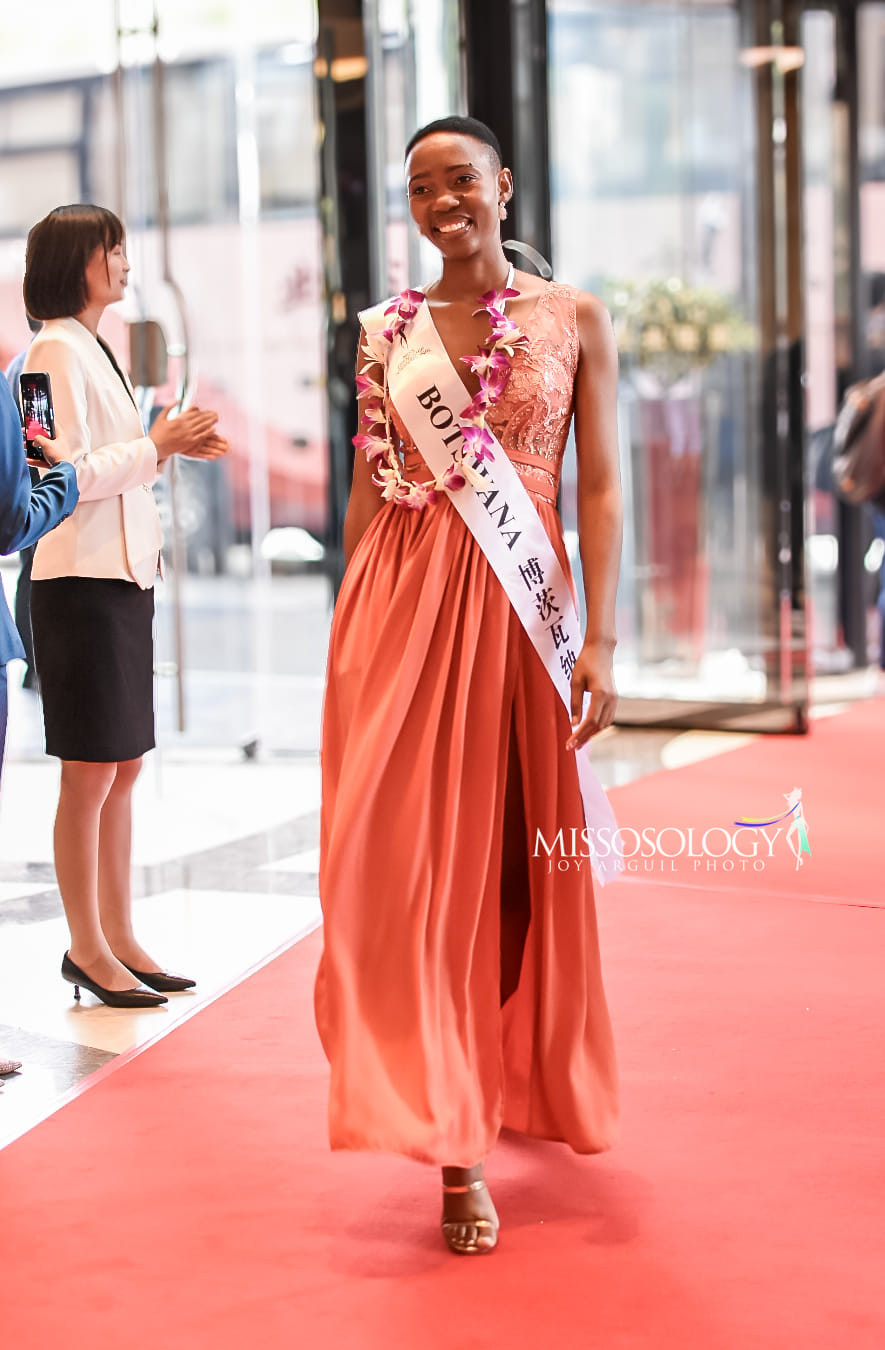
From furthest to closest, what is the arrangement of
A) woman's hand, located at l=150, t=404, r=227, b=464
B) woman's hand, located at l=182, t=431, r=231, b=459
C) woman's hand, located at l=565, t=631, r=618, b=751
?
1. woman's hand, located at l=182, t=431, r=231, b=459
2. woman's hand, located at l=150, t=404, r=227, b=464
3. woman's hand, located at l=565, t=631, r=618, b=751

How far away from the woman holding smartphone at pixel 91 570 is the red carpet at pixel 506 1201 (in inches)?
14.8

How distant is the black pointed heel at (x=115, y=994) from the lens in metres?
2.82

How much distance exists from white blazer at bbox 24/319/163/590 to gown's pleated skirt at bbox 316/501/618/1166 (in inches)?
29.2

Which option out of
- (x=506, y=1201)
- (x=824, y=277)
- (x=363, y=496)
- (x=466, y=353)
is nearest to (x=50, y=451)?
(x=363, y=496)

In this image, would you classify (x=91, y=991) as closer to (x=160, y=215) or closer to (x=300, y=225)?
(x=160, y=215)

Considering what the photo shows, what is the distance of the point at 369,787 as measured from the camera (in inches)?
77.1

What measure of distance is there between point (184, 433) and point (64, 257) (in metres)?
0.35

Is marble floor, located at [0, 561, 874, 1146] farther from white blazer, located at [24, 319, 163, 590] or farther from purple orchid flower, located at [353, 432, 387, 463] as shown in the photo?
purple orchid flower, located at [353, 432, 387, 463]

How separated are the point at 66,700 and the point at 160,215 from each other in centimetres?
207

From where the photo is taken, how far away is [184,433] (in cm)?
283

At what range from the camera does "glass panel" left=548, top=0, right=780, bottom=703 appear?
6.25m

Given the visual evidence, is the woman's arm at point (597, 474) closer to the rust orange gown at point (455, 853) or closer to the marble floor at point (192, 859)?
the rust orange gown at point (455, 853)

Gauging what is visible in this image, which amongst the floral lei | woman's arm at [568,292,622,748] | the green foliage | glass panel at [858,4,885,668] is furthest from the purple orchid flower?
glass panel at [858,4,885,668]

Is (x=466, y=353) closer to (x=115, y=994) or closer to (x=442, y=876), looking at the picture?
(x=442, y=876)
